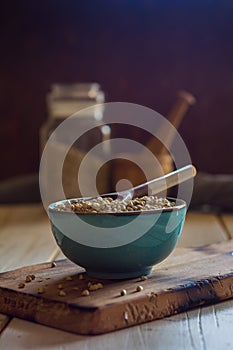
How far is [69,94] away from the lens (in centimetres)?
169

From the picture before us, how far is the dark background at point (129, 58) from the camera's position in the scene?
6.40 ft

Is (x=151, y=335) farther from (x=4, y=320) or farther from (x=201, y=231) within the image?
(x=201, y=231)

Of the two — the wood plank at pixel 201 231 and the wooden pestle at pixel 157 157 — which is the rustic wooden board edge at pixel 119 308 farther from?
the wooden pestle at pixel 157 157

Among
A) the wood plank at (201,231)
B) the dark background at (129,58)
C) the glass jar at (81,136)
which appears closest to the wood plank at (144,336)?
the wood plank at (201,231)

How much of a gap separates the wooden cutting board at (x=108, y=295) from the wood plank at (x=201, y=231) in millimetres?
308

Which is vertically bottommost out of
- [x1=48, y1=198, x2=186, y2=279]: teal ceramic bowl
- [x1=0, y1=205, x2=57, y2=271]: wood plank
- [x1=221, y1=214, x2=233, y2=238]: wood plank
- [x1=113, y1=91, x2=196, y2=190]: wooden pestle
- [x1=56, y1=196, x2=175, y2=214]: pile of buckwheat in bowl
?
[x1=221, y1=214, x2=233, y2=238]: wood plank

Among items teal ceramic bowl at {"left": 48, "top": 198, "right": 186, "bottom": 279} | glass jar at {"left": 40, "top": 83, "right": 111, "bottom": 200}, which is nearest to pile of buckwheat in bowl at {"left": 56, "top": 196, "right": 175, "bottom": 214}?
teal ceramic bowl at {"left": 48, "top": 198, "right": 186, "bottom": 279}

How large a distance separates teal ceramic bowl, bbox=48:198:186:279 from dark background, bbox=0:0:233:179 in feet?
4.06

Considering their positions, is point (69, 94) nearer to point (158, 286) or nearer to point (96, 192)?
point (96, 192)

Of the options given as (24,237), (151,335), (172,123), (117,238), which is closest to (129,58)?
(172,123)

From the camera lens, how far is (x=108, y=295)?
2.23 feet

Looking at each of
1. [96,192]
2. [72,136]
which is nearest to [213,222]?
[96,192]

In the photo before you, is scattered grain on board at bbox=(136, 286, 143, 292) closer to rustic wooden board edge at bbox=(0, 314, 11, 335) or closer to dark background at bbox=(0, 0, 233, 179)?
rustic wooden board edge at bbox=(0, 314, 11, 335)

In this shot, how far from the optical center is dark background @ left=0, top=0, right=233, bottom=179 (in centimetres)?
195
